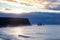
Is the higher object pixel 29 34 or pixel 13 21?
pixel 13 21

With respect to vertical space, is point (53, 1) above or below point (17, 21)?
above

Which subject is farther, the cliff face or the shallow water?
the cliff face

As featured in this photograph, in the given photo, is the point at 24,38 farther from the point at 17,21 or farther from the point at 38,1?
the point at 38,1

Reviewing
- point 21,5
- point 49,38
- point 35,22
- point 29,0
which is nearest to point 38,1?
point 29,0

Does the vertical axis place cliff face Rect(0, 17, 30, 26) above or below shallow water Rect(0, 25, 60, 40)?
above

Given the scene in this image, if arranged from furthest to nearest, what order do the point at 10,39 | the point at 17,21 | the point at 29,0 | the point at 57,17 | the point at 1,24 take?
the point at 29,0, the point at 57,17, the point at 17,21, the point at 1,24, the point at 10,39

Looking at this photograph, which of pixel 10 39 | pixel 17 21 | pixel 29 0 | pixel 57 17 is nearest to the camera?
pixel 10 39

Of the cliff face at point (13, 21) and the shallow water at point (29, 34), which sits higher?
the cliff face at point (13, 21)

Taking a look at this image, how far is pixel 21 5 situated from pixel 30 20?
30.3 feet

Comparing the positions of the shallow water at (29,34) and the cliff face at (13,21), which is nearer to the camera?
the shallow water at (29,34)

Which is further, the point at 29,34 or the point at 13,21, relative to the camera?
the point at 13,21

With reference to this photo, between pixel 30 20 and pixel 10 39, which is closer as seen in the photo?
pixel 10 39

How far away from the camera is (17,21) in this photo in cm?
1168

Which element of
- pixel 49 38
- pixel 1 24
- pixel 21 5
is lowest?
pixel 49 38
